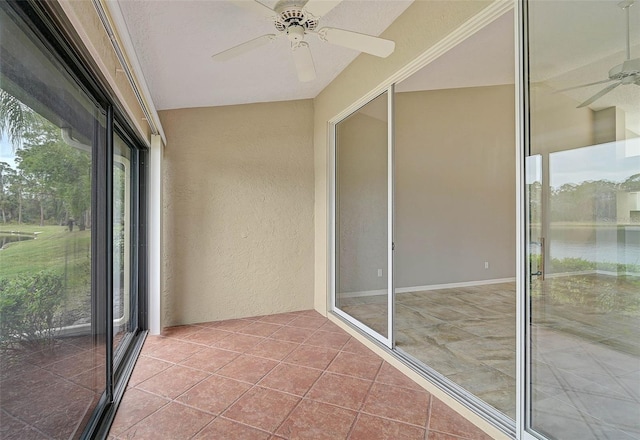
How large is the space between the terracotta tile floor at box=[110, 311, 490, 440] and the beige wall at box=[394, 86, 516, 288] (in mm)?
2624

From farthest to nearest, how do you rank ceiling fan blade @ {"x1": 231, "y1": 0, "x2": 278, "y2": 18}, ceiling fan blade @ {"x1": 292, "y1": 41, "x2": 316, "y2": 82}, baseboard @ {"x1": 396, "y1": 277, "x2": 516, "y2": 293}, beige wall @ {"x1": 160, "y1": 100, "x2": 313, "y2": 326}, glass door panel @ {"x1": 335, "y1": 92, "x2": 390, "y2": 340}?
baseboard @ {"x1": 396, "y1": 277, "x2": 516, "y2": 293}, beige wall @ {"x1": 160, "y1": 100, "x2": 313, "y2": 326}, glass door panel @ {"x1": 335, "y1": 92, "x2": 390, "y2": 340}, ceiling fan blade @ {"x1": 292, "y1": 41, "x2": 316, "y2": 82}, ceiling fan blade @ {"x1": 231, "y1": 0, "x2": 278, "y2": 18}

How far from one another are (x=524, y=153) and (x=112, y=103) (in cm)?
244

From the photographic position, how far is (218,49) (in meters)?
2.58

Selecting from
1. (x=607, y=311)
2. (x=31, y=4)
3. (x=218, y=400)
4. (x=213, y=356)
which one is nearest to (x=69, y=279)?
(x=31, y=4)

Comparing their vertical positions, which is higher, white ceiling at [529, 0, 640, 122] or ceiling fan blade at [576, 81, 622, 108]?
white ceiling at [529, 0, 640, 122]

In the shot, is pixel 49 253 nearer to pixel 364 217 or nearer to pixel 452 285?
pixel 364 217

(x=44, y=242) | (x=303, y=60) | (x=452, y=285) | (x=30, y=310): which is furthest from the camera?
(x=452, y=285)

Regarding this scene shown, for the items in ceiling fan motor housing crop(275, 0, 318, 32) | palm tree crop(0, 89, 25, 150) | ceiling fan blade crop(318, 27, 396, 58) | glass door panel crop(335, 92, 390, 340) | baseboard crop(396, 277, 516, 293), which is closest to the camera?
palm tree crop(0, 89, 25, 150)

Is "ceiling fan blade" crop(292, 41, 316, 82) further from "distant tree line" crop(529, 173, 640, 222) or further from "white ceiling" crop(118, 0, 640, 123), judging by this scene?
"distant tree line" crop(529, 173, 640, 222)

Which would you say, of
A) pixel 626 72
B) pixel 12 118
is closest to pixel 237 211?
pixel 12 118

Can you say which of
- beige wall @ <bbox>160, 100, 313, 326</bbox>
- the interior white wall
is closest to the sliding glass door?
beige wall @ <bbox>160, 100, 313, 326</bbox>

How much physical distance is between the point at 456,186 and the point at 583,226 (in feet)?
13.6

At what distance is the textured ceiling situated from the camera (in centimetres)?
210

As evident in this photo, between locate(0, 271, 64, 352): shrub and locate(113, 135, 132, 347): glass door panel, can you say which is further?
locate(113, 135, 132, 347): glass door panel
